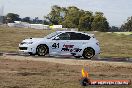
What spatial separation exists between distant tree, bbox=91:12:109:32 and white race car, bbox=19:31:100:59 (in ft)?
414

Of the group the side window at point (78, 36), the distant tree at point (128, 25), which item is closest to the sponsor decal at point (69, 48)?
the side window at point (78, 36)

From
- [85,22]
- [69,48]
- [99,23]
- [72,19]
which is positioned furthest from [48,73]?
[72,19]

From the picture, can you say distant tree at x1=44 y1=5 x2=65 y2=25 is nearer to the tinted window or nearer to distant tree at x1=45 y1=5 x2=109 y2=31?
distant tree at x1=45 y1=5 x2=109 y2=31

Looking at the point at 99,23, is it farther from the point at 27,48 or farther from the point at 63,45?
the point at 27,48

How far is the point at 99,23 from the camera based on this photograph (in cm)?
15050

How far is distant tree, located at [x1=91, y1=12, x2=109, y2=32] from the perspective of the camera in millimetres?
151500

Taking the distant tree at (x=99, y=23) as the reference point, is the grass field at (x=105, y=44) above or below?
below

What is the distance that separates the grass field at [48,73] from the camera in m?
13.2

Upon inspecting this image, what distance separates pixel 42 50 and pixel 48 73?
7599 mm

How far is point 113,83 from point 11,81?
21.6 ft

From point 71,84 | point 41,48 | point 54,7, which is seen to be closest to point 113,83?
point 71,84

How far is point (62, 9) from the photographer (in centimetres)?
18025

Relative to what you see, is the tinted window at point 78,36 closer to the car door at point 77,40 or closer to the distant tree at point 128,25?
the car door at point 77,40

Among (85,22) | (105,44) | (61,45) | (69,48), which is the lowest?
(105,44)
